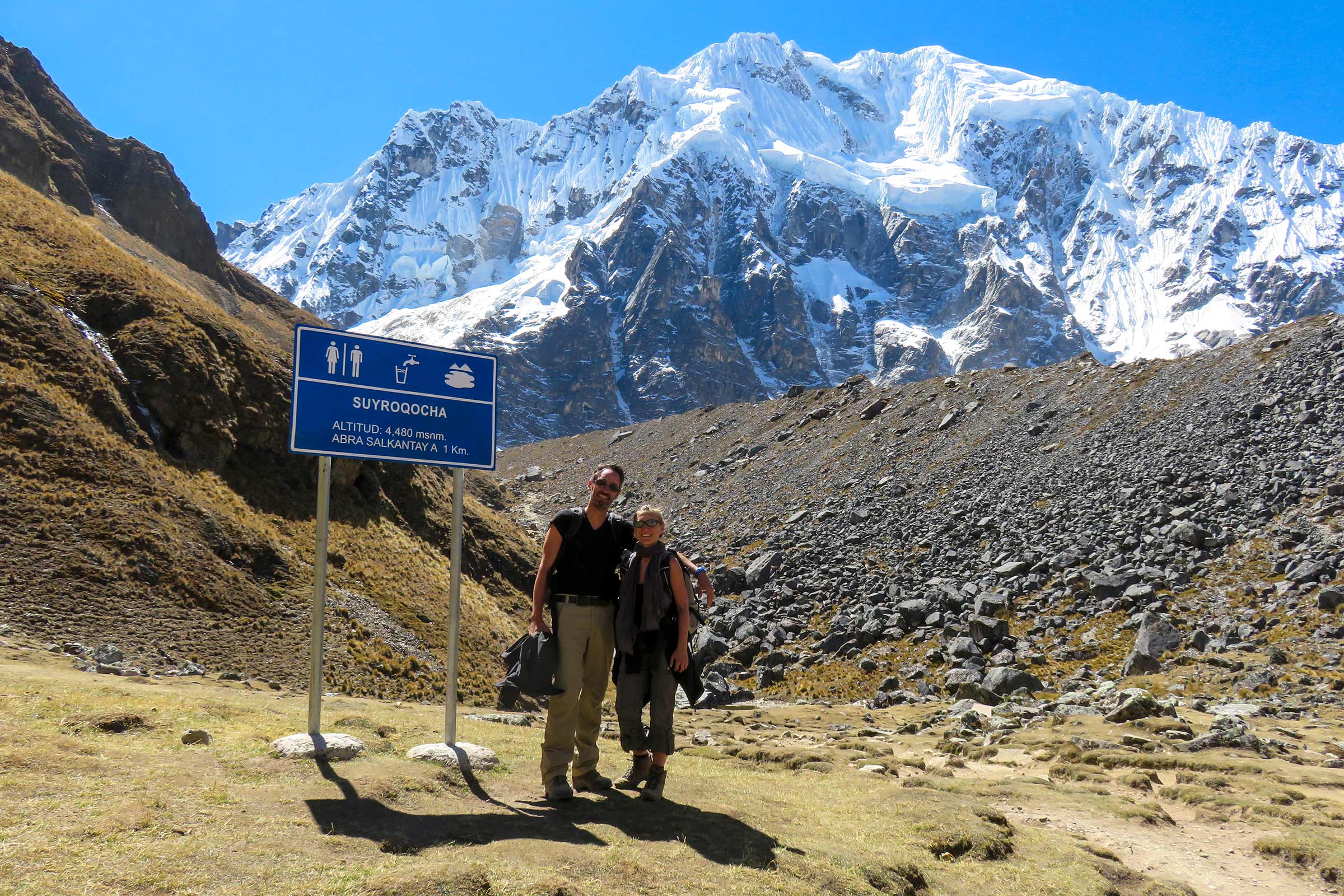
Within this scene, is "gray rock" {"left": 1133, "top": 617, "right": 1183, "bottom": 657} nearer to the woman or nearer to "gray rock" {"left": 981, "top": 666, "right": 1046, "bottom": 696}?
"gray rock" {"left": 981, "top": 666, "right": 1046, "bottom": 696}

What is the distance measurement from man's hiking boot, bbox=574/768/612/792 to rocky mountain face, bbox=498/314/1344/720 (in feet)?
33.2

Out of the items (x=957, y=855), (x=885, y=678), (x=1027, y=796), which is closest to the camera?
(x=957, y=855)

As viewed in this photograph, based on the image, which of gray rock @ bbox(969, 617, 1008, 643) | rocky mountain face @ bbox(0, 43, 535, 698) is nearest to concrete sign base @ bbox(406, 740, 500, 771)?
rocky mountain face @ bbox(0, 43, 535, 698)

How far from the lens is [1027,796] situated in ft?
30.5

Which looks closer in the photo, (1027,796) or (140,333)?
(1027,796)

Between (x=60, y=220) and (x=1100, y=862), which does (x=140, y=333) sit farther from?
(x=1100, y=862)

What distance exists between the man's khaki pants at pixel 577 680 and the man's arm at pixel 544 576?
0.13m

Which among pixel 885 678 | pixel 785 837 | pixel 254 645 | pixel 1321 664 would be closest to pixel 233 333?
pixel 254 645

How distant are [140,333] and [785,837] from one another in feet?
59.8

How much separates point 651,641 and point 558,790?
4.15ft

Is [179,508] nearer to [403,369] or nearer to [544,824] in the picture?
[403,369]

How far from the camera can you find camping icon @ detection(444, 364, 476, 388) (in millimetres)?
8297

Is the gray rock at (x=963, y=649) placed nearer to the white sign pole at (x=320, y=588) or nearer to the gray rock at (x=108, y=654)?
the white sign pole at (x=320, y=588)

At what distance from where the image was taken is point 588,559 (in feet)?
21.9
